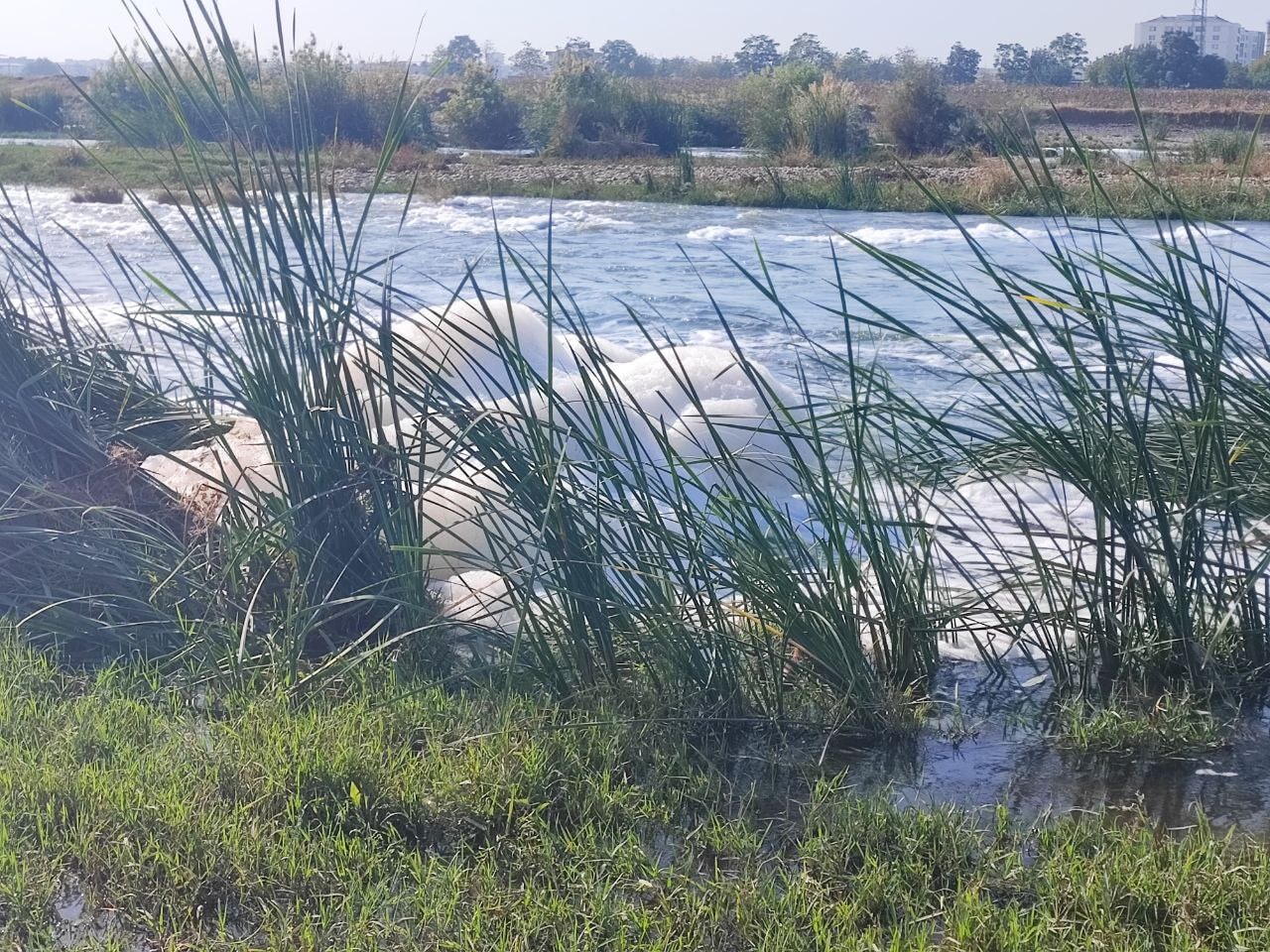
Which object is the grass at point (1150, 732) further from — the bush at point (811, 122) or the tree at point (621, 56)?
the tree at point (621, 56)

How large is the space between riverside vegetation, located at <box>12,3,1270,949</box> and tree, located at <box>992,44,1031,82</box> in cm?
5659

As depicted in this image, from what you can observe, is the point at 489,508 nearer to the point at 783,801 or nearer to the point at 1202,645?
the point at 783,801

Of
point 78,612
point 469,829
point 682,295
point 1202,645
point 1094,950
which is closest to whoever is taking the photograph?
point 1094,950

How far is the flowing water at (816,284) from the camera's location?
2.51m

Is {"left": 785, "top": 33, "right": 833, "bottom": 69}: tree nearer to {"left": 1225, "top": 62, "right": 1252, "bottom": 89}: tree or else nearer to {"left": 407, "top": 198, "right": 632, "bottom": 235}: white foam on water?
{"left": 1225, "top": 62, "right": 1252, "bottom": 89}: tree

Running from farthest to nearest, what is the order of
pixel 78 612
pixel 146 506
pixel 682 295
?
pixel 682 295 → pixel 146 506 → pixel 78 612

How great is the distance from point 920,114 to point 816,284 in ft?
63.4

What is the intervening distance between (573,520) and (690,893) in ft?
3.04

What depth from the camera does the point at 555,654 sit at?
2973 mm

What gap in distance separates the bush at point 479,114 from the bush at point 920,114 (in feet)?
39.5

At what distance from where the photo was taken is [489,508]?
279 cm

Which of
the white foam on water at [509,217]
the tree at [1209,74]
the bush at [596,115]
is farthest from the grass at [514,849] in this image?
the tree at [1209,74]

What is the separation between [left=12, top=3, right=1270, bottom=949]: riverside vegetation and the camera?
2.02m

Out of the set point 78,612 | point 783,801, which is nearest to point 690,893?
point 783,801
